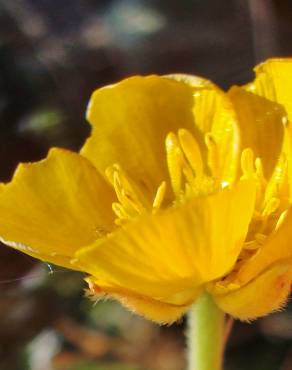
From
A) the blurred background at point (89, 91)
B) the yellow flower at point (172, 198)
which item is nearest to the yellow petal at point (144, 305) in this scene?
the yellow flower at point (172, 198)

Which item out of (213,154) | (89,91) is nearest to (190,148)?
(213,154)

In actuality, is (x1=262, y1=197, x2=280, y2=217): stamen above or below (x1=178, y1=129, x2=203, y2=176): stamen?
below

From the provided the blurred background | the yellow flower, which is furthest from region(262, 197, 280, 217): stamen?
the blurred background

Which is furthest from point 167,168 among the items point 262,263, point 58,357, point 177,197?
point 58,357

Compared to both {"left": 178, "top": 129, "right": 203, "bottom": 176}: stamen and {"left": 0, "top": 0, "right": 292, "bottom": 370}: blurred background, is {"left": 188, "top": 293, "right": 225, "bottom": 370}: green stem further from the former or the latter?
{"left": 0, "top": 0, "right": 292, "bottom": 370}: blurred background

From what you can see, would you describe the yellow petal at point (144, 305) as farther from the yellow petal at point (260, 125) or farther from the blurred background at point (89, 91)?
the blurred background at point (89, 91)

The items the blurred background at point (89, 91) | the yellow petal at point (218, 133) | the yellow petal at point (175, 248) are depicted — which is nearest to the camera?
the yellow petal at point (175, 248)
